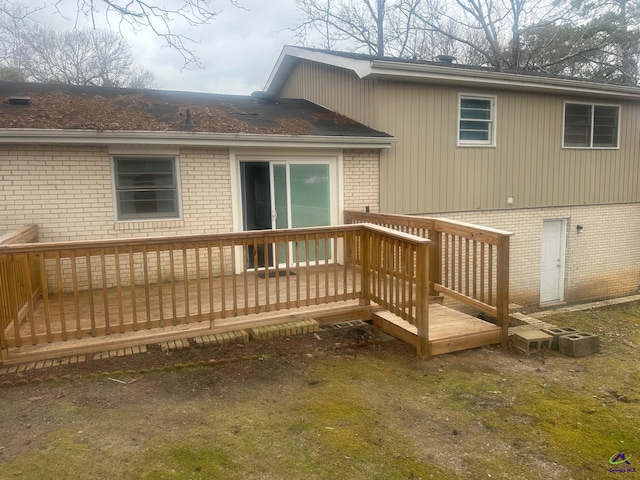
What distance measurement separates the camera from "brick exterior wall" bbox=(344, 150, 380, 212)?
8656mm

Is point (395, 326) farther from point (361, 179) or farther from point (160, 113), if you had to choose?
point (160, 113)

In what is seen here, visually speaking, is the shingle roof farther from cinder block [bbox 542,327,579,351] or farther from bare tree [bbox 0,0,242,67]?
cinder block [bbox 542,327,579,351]

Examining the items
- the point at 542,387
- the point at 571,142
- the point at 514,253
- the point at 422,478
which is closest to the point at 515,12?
the point at 571,142

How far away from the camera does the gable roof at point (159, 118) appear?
6.66 meters

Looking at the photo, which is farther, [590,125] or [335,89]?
[590,125]

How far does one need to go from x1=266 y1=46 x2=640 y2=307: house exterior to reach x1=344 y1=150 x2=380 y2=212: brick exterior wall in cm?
19

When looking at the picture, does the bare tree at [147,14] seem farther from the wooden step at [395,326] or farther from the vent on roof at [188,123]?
the wooden step at [395,326]

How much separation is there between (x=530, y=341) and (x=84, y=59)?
21172mm

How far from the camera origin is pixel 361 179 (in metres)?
8.79

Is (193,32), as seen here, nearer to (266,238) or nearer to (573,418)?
(266,238)

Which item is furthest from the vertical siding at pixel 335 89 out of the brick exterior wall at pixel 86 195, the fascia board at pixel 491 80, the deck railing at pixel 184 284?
the deck railing at pixel 184 284

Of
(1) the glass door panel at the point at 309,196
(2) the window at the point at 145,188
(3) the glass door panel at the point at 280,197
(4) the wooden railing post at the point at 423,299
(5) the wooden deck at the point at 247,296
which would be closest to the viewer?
(5) the wooden deck at the point at 247,296

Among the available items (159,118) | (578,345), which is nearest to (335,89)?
(159,118)

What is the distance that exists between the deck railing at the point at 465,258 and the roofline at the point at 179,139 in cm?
138
